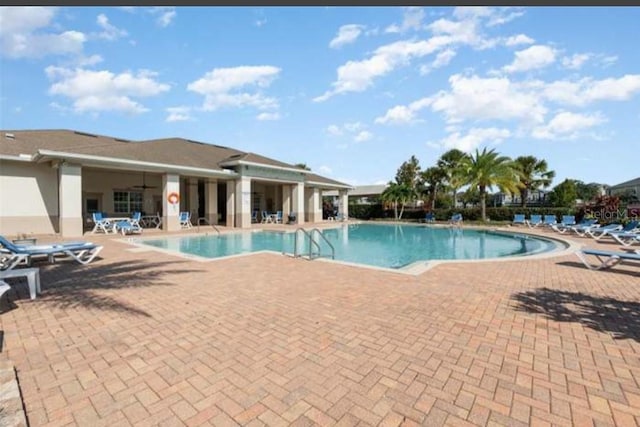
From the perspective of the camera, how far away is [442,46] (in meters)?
12.4

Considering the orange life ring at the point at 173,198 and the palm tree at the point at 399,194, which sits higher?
the palm tree at the point at 399,194

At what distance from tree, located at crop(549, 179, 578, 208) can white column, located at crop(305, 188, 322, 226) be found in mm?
24177

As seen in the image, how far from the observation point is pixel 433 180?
118 ft

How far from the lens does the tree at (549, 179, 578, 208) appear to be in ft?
104

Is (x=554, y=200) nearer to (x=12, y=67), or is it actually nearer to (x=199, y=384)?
(x=199, y=384)

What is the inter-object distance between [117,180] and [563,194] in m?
40.8

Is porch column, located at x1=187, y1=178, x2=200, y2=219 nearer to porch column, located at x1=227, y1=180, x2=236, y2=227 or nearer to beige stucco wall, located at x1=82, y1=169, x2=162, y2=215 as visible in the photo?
beige stucco wall, located at x1=82, y1=169, x2=162, y2=215

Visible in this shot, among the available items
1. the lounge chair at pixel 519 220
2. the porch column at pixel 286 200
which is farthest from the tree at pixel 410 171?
the porch column at pixel 286 200

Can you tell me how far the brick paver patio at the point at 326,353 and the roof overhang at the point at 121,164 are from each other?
11.4 meters

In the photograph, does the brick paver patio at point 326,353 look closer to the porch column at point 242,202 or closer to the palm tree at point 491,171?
the porch column at point 242,202

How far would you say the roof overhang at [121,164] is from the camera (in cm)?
1474

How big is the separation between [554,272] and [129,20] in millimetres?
15105

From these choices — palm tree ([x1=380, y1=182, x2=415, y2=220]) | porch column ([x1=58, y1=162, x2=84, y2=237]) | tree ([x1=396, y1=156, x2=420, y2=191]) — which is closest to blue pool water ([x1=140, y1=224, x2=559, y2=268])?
porch column ([x1=58, y1=162, x2=84, y2=237])

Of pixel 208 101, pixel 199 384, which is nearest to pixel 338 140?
pixel 208 101
